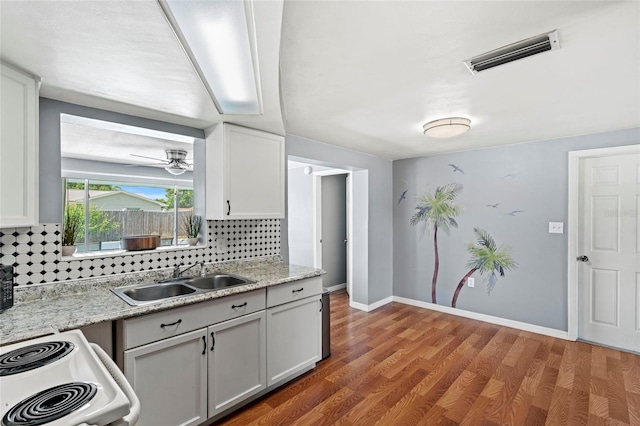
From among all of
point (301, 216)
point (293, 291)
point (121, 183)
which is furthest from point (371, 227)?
point (121, 183)

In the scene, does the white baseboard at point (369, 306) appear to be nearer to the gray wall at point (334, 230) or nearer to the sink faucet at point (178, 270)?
the gray wall at point (334, 230)

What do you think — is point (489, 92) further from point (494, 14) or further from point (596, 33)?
point (494, 14)

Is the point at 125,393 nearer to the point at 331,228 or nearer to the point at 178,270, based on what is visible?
the point at 178,270

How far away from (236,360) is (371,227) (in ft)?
9.05

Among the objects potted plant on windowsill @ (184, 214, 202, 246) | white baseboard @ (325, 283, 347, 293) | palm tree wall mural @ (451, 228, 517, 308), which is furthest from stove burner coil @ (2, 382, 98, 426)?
white baseboard @ (325, 283, 347, 293)

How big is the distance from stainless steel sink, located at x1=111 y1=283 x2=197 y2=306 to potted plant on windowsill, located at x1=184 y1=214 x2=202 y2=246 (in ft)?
1.50

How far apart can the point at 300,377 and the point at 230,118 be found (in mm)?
2159

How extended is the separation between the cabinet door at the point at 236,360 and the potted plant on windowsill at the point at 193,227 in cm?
92

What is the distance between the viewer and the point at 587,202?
10.8 ft

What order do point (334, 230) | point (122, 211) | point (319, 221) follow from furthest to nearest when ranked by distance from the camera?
point (334, 230)
point (319, 221)
point (122, 211)

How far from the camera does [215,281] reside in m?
2.54

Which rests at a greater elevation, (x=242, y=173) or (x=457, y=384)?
(x=242, y=173)

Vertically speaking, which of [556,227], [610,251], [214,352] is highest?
[556,227]

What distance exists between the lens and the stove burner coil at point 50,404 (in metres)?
0.77
